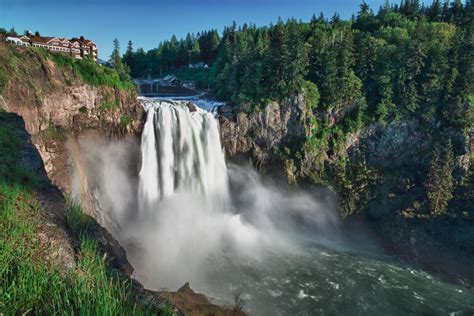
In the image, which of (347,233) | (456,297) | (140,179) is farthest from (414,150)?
(140,179)

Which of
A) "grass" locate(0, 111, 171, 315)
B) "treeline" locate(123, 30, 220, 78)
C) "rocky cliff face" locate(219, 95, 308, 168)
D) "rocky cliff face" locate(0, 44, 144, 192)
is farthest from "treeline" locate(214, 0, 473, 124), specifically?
"treeline" locate(123, 30, 220, 78)

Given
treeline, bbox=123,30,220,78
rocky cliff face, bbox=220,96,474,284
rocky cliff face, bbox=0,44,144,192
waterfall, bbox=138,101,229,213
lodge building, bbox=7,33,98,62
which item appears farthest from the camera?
treeline, bbox=123,30,220,78

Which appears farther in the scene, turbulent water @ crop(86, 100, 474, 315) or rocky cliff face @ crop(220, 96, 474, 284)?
rocky cliff face @ crop(220, 96, 474, 284)

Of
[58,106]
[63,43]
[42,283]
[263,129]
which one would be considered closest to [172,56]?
[63,43]

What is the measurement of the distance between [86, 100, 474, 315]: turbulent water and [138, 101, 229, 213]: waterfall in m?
0.09

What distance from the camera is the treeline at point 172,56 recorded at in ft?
267

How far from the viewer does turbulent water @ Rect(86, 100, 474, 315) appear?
61.5 feet

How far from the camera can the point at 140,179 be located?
26.3 m

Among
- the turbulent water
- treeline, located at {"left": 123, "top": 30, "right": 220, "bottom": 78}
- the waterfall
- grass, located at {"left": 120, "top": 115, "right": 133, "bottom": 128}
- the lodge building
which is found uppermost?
treeline, located at {"left": 123, "top": 30, "right": 220, "bottom": 78}

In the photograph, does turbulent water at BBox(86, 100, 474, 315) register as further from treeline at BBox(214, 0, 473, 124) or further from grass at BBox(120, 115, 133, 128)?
treeline at BBox(214, 0, 473, 124)

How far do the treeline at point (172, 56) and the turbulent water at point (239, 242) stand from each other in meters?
56.5

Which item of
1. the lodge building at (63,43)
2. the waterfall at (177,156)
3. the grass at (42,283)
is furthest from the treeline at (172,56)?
the grass at (42,283)

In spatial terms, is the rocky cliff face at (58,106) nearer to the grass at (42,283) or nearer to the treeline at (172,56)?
the grass at (42,283)

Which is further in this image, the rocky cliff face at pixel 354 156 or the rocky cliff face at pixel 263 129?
the rocky cliff face at pixel 263 129
